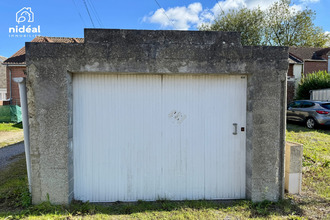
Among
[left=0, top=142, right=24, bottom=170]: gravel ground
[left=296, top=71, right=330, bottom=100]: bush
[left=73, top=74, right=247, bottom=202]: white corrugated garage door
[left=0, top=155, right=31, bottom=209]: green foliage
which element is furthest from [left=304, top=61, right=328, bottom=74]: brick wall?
[left=0, top=155, right=31, bottom=209]: green foliage

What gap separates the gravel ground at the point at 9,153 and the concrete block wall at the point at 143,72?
3583mm

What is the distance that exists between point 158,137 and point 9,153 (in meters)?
6.39

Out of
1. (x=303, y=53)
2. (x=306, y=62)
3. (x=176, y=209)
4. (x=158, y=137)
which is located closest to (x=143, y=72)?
(x=158, y=137)

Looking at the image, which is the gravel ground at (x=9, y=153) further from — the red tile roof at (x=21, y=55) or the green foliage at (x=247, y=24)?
the green foliage at (x=247, y=24)

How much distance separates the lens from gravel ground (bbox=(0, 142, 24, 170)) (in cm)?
598

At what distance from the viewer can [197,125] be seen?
3582mm

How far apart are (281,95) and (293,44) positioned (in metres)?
29.2

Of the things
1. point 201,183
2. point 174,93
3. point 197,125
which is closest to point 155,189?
point 201,183

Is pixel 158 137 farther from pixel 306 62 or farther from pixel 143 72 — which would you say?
pixel 306 62

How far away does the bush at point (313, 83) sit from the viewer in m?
14.8

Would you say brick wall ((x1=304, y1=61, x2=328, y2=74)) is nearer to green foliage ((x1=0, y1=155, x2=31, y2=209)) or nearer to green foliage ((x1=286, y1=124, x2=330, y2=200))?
green foliage ((x1=286, y1=124, x2=330, y2=200))

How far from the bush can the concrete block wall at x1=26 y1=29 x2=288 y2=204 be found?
1489 cm

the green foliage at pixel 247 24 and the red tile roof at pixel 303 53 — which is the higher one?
the green foliage at pixel 247 24

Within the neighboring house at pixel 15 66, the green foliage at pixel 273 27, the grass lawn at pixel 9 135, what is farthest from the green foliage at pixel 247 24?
the grass lawn at pixel 9 135
